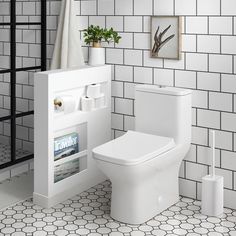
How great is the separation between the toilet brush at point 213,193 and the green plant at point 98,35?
1.11 metres

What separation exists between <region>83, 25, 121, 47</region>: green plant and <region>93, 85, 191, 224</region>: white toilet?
506 mm

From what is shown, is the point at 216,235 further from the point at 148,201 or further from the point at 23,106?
the point at 23,106

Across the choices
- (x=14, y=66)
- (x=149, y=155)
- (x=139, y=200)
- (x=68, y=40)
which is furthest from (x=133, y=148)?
(x=14, y=66)

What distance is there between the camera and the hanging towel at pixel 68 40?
409cm

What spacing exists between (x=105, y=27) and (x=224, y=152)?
1400mm

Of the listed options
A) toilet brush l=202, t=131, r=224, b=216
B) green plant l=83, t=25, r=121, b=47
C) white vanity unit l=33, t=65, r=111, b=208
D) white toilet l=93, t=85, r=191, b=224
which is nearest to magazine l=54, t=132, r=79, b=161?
white vanity unit l=33, t=65, r=111, b=208

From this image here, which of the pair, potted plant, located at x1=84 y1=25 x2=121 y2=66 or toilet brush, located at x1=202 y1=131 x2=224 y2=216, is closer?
toilet brush, located at x1=202 y1=131 x2=224 y2=216

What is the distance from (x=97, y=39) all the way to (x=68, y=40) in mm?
278

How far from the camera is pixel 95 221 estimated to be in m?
3.39

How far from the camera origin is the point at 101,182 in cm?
416

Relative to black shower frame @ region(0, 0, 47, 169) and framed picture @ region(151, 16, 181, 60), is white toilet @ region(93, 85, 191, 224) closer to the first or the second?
framed picture @ region(151, 16, 181, 60)

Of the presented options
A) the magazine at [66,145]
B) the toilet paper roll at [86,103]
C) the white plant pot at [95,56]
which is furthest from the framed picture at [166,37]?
the magazine at [66,145]

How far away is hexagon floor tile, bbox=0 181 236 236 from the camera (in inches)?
127

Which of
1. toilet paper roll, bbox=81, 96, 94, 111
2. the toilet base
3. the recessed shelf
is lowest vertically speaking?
the toilet base
